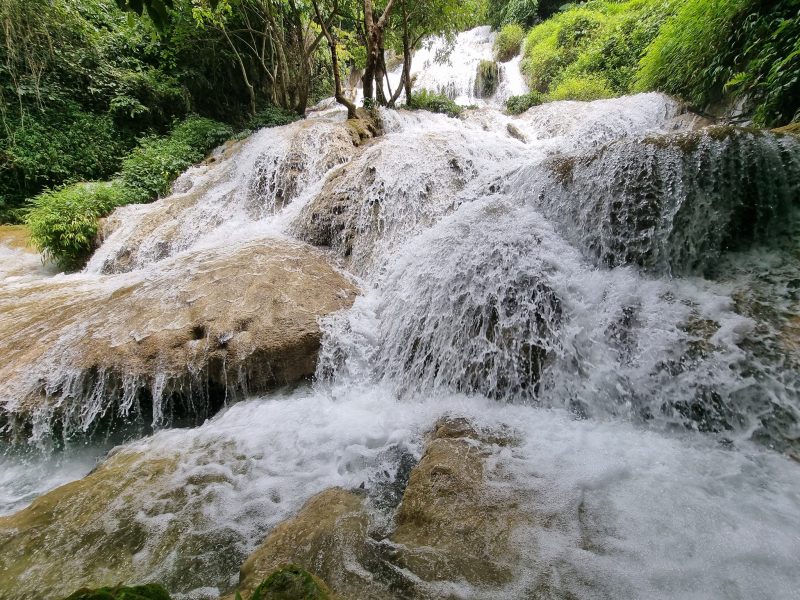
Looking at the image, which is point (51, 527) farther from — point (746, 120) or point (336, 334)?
point (746, 120)

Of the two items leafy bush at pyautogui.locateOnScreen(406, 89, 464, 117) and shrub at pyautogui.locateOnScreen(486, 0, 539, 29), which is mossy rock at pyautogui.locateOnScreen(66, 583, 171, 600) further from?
shrub at pyautogui.locateOnScreen(486, 0, 539, 29)

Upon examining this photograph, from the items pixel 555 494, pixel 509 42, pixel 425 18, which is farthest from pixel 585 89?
pixel 555 494

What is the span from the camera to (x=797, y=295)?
2561 millimetres

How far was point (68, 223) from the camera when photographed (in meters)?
6.84

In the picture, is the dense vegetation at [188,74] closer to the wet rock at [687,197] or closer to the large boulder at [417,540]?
the wet rock at [687,197]

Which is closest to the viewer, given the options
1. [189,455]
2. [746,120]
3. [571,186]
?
[189,455]

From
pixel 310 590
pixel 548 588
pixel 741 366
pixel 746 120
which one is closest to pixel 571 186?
pixel 741 366

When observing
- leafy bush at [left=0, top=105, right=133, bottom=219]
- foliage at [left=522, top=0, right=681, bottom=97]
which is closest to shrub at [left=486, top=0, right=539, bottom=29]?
foliage at [left=522, top=0, right=681, bottom=97]

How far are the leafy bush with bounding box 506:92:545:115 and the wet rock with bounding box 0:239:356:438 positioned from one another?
9.24 m

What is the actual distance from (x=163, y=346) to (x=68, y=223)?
207 inches

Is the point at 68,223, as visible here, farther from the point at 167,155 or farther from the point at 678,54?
the point at 678,54

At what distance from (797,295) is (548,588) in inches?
105

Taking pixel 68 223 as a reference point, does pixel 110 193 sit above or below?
above

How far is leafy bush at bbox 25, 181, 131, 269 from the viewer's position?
21.9 ft
